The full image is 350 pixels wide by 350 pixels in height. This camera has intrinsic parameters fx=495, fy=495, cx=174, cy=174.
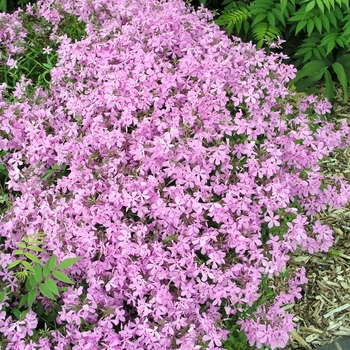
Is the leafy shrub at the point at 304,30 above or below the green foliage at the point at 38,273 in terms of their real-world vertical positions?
above

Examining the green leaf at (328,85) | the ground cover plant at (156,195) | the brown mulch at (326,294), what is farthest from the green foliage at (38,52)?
the brown mulch at (326,294)

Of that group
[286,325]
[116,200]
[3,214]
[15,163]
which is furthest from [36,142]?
[286,325]

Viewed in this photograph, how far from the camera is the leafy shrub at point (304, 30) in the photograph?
3701 millimetres

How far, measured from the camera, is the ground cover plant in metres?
2.10

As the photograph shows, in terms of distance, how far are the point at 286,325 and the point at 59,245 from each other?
1.08 metres

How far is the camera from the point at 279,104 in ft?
8.79

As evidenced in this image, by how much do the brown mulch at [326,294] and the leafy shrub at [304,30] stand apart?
3.80ft

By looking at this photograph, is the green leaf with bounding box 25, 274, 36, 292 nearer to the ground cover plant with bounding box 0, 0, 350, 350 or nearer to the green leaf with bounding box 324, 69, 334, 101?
the ground cover plant with bounding box 0, 0, 350, 350

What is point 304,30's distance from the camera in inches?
161

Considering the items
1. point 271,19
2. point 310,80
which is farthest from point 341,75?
point 271,19

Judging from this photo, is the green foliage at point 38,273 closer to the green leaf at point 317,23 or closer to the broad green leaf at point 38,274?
the broad green leaf at point 38,274

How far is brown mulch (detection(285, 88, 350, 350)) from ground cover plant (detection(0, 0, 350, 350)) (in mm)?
625

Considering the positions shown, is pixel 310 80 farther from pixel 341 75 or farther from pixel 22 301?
pixel 22 301

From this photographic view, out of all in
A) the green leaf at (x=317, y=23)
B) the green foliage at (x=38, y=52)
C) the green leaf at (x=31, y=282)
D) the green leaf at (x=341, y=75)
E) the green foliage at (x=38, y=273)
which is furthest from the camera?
the green leaf at (x=341, y=75)
